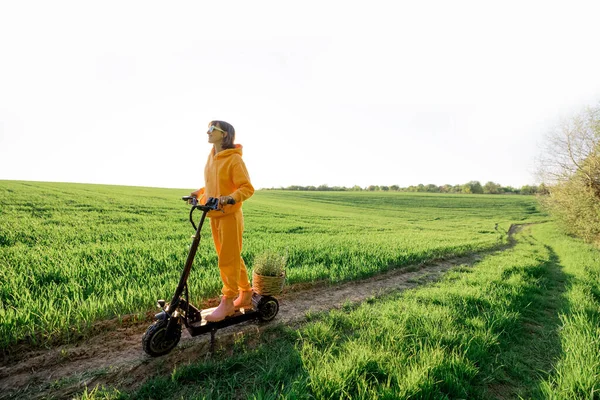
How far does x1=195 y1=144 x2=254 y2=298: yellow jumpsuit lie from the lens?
3832 millimetres

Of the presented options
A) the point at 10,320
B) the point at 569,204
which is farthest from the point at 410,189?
the point at 10,320

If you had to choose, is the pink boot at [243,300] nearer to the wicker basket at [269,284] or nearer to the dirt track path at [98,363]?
the wicker basket at [269,284]

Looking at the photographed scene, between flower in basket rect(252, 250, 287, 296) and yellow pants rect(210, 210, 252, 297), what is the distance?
0.41 m

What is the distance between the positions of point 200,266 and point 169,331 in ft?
11.8

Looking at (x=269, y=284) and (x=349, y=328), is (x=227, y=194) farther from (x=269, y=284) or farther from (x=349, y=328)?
(x=349, y=328)

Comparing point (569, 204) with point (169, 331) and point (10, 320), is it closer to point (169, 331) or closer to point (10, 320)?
point (169, 331)

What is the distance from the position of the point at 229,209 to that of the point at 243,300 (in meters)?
1.43

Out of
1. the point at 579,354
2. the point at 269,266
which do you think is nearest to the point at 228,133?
the point at 269,266

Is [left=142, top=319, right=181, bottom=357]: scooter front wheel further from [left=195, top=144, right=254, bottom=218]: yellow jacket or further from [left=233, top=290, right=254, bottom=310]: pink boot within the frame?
[left=195, top=144, right=254, bottom=218]: yellow jacket

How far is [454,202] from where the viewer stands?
182 ft

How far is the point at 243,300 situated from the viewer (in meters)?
4.28

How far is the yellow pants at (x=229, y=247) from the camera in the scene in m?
3.84

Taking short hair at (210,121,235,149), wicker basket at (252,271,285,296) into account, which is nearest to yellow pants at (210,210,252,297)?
wicker basket at (252,271,285,296)

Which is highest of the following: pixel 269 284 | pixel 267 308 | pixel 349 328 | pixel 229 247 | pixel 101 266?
pixel 229 247
